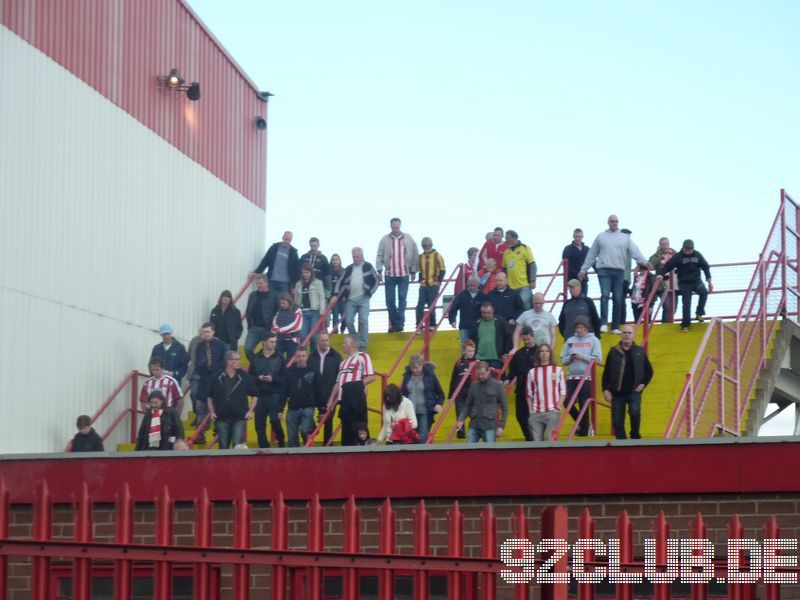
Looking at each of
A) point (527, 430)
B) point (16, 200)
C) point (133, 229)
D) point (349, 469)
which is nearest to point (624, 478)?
point (349, 469)

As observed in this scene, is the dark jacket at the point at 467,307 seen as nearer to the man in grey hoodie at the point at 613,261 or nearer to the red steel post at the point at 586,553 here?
the man in grey hoodie at the point at 613,261

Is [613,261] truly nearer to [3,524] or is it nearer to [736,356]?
[736,356]

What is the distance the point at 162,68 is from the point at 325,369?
302 inches

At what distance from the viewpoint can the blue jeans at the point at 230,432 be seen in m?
18.6

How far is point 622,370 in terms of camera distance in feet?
55.6

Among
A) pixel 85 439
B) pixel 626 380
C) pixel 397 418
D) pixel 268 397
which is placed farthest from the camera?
pixel 268 397

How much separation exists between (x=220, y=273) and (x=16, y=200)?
6503 mm

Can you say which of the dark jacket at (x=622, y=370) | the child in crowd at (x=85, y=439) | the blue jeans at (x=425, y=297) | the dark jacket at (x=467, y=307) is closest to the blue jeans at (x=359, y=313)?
the blue jeans at (x=425, y=297)

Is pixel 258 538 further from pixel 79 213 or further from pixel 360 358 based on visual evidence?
pixel 79 213

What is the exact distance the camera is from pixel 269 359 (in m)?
19.4

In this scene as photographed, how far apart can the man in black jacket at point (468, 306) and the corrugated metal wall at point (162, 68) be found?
251 inches

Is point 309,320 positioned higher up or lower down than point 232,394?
higher up

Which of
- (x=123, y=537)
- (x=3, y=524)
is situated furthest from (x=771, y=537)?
(x=3, y=524)

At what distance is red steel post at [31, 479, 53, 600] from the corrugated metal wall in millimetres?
13425
